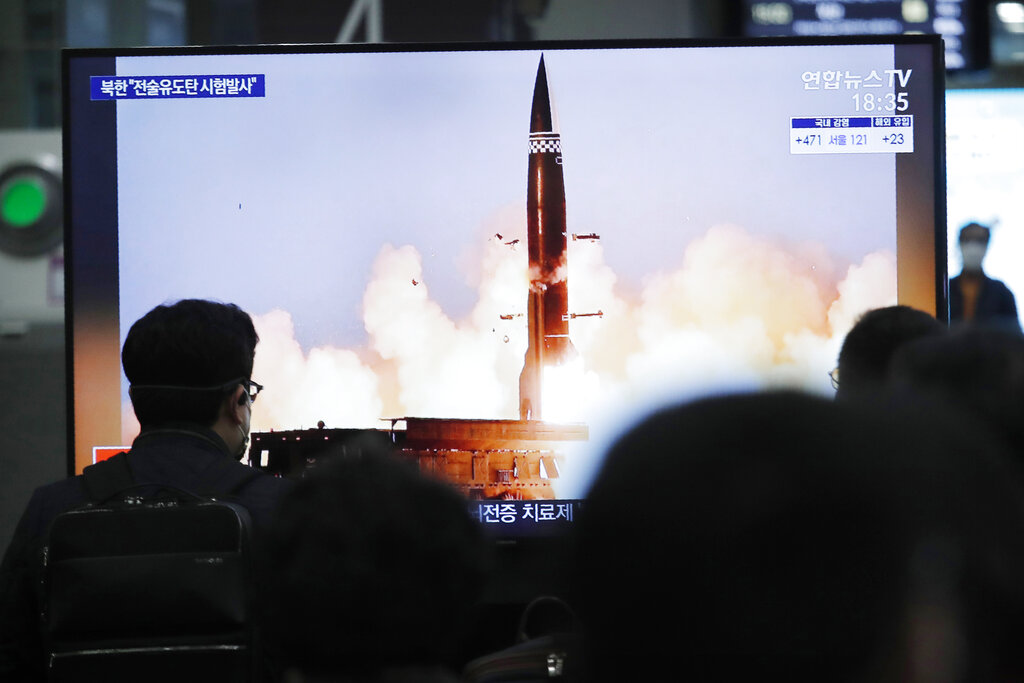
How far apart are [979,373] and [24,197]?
11.7ft

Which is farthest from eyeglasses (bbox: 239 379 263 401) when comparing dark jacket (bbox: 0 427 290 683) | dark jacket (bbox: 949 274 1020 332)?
dark jacket (bbox: 949 274 1020 332)

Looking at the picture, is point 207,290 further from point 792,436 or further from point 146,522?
point 792,436

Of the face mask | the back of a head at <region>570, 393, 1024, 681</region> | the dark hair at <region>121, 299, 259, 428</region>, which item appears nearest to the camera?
the back of a head at <region>570, 393, 1024, 681</region>

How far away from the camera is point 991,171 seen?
4656mm

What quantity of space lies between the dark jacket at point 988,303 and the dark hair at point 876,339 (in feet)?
5.92

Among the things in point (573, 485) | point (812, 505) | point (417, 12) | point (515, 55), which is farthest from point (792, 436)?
point (417, 12)

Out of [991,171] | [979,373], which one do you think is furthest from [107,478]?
[991,171]

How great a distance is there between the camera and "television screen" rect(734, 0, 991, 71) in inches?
218

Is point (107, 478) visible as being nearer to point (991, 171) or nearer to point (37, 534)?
point (37, 534)

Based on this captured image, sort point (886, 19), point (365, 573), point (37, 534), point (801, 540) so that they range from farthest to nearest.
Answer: point (886, 19)
point (37, 534)
point (365, 573)
point (801, 540)

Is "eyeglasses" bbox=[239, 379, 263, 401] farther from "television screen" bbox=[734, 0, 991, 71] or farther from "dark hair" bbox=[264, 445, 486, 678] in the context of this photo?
"television screen" bbox=[734, 0, 991, 71]

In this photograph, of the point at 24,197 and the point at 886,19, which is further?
the point at 886,19

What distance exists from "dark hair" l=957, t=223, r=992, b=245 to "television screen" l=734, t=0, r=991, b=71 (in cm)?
135

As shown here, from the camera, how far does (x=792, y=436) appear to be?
2.12 ft
